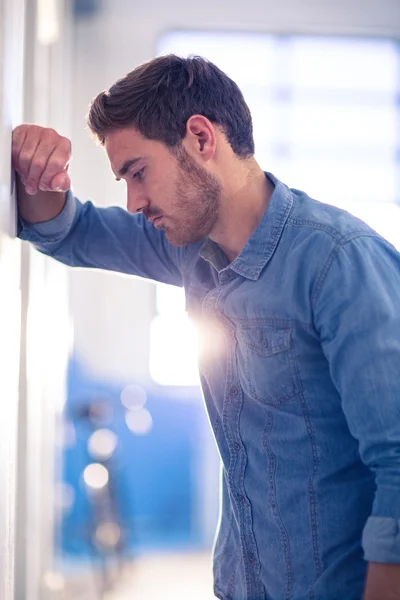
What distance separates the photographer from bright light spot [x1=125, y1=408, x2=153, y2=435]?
3658 millimetres

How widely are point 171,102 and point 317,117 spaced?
8.74 ft

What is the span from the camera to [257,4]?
149 inches

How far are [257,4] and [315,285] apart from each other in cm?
309

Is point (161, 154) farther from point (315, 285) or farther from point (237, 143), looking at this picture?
point (315, 285)

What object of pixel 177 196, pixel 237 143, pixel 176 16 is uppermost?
pixel 176 16

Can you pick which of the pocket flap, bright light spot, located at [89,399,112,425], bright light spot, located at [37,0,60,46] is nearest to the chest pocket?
the pocket flap

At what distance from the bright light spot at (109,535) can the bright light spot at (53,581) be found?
0.75 feet

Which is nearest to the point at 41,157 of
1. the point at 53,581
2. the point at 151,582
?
the point at 53,581

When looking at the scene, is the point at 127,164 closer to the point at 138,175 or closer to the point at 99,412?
the point at 138,175

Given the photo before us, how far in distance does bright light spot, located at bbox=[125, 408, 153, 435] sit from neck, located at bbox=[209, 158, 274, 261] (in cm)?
247

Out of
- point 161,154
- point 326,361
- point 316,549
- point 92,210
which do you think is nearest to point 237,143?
point 161,154

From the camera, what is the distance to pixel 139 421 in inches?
144

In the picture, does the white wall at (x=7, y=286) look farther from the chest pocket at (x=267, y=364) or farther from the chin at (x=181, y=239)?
the chest pocket at (x=267, y=364)

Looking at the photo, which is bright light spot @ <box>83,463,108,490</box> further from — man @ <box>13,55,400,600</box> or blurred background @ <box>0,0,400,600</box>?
man @ <box>13,55,400,600</box>
